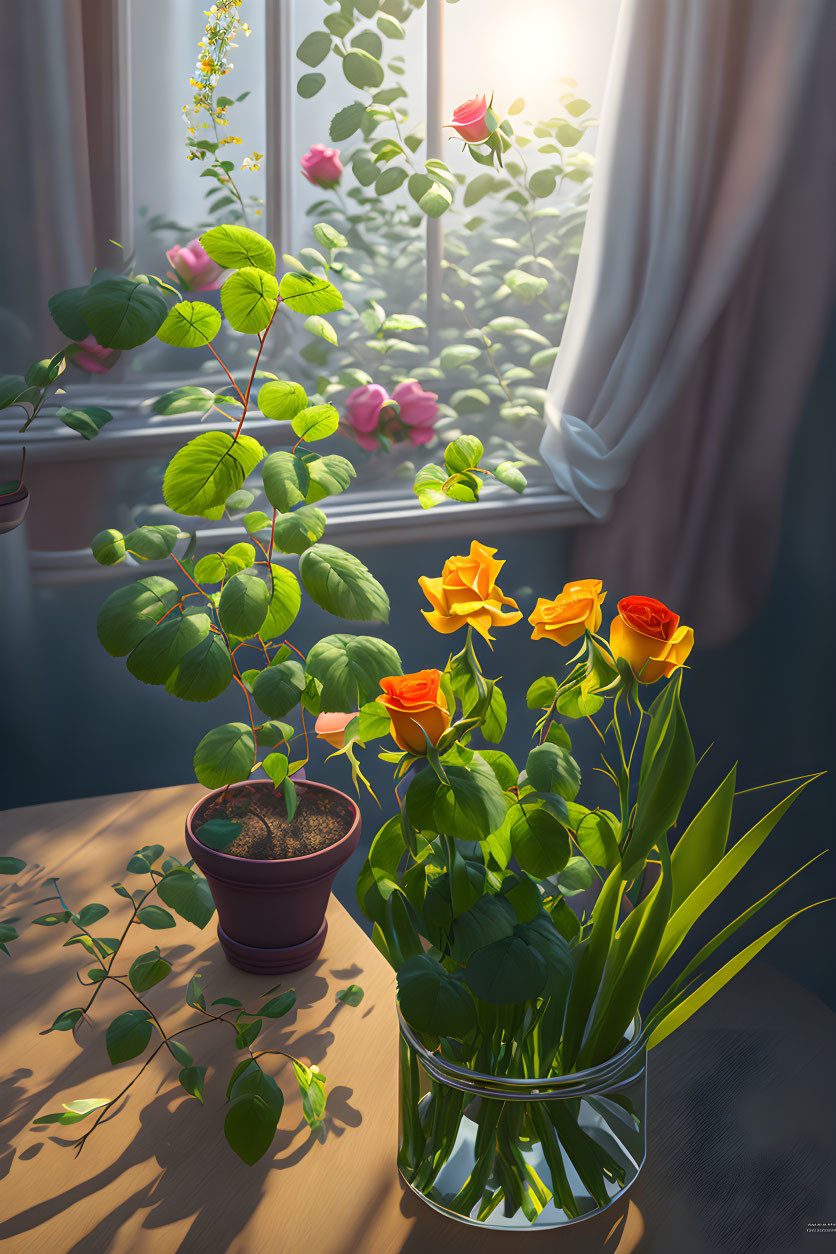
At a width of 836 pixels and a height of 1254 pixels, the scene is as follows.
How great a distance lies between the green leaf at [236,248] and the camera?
31.6 inches

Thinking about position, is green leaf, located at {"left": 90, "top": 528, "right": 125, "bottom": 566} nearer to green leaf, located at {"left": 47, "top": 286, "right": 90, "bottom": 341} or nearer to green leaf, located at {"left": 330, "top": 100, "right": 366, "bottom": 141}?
green leaf, located at {"left": 47, "top": 286, "right": 90, "bottom": 341}

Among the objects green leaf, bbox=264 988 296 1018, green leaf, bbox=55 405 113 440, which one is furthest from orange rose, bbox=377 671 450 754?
green leaf, bbox=55 405 113 440

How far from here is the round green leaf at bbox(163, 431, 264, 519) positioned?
0.80 meters

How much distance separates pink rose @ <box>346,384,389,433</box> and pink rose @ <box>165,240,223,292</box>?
0.91 ft

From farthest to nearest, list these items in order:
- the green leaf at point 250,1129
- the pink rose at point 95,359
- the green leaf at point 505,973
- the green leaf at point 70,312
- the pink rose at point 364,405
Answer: the pink rose at point 364,405 → the pink rose at point 95,359 → the green leaf at point 70,312 → the green leaf at point 250,1129 → the green leaf at point 505,973

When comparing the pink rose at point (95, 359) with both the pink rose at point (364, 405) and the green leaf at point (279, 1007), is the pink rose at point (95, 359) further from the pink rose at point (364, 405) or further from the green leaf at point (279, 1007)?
the green leaf at point (279, 1007)

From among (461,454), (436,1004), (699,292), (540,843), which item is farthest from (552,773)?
(699,292)

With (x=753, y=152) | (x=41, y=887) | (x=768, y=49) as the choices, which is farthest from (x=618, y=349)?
(x=41, y=887)

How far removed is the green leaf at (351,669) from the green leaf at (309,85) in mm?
951

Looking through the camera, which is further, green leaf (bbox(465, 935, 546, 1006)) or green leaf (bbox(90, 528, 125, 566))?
green leaf (bbox(90, 528, 125, 566))

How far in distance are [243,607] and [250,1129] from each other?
390mm

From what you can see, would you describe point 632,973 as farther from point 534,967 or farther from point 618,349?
point 618,349

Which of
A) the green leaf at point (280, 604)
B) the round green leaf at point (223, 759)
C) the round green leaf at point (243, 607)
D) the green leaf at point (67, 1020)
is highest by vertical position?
the round green leaf at point (243, 607)

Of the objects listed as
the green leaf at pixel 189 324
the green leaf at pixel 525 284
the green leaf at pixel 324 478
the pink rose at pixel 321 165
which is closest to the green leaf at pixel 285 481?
the green leaf at pixel 324 478
